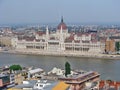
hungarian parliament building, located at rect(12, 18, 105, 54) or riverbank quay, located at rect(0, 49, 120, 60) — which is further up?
hungarian parliament building, located at rect(12, 18, 105, 54)

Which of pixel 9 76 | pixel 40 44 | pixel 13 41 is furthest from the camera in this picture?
pixel 13 41

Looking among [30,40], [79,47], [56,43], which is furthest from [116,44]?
[30,40]

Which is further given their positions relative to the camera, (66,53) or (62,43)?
(62,43)

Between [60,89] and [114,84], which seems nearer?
[60,89]

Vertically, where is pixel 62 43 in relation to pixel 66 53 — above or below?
above

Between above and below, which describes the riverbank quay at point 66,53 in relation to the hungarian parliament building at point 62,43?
below

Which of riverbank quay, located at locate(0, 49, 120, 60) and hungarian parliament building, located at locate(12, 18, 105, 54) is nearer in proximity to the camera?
riverbank quay, located at locate(0, 49, 120, 60)

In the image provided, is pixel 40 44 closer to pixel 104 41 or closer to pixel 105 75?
pixel 104 41

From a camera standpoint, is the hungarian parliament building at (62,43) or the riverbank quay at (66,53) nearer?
the riverbank quay at (66,53)
